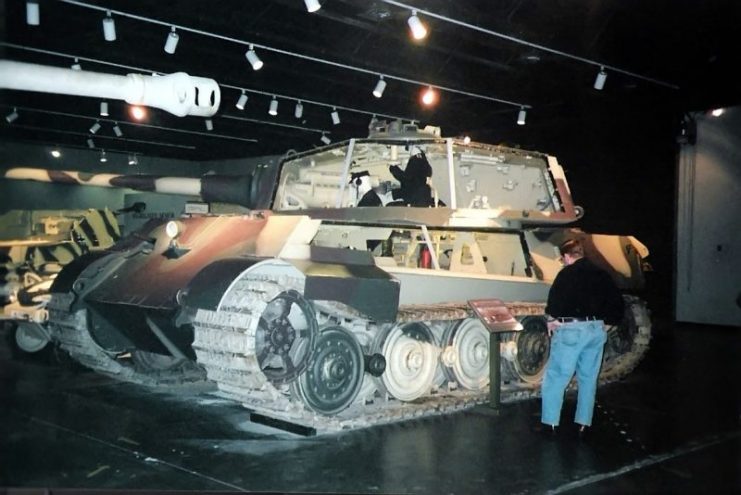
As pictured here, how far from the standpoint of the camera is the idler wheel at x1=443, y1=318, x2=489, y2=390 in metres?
7.80

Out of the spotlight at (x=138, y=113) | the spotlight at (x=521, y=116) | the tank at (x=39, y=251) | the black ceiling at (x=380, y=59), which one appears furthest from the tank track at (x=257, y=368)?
the spotlight at (x=521, y=116)

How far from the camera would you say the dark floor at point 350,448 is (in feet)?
17.1

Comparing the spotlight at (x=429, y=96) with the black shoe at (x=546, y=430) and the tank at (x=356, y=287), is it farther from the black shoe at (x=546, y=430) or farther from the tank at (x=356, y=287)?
the black shoe at (x=546, y=430)

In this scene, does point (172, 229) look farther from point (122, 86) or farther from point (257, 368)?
point (122, 86)

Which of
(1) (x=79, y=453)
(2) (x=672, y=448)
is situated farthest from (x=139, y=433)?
(2) (x=672, y=448)

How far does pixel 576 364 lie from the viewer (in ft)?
22.1

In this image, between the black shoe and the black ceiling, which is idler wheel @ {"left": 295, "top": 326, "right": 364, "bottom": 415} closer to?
the black shoe

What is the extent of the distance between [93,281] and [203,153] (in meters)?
3.84

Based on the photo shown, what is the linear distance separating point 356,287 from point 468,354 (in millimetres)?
2171

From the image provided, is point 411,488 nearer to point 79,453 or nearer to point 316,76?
point 79,453

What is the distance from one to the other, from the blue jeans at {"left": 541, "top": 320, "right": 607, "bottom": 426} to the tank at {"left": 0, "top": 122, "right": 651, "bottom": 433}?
0.82m

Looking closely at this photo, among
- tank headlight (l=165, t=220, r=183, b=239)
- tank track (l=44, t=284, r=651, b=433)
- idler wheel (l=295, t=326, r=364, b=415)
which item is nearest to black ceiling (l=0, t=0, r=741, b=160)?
tank headlight (l=165, t=220, r=183, b=239)

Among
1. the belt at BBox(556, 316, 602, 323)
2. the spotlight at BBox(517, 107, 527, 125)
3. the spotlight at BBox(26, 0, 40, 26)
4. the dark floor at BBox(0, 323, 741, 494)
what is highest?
the spotlight at BBox(517, 107, 527, 125)

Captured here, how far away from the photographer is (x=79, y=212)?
1041cm
